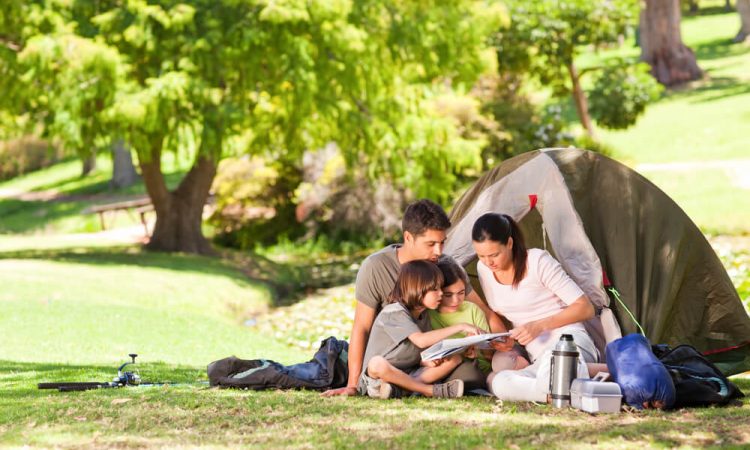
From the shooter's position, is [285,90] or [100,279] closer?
[100,279]

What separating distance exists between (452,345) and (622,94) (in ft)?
64.9

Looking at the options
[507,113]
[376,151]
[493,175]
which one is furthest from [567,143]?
[493,175]

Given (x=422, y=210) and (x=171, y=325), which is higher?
(x=422, y=210)

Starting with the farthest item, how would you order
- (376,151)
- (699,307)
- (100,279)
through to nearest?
(376,151) → (100,279) → (699,307)

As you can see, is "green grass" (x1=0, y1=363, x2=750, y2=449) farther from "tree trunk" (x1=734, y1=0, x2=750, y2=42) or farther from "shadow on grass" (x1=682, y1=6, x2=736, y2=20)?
"shadow on grass" (x1=682, y1=6, x2=736, y2=20)

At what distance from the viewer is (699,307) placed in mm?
8438

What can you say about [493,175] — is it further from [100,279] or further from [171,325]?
[100,279]

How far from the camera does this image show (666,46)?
36.7 meters

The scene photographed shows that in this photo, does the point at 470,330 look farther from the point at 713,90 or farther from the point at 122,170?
the point at 713,90

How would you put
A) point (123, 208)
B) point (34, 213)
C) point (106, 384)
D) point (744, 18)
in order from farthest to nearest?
point (744, 18) < point (34, 213) < point (123, 208) < point (106, 384)

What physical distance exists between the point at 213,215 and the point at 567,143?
823cm

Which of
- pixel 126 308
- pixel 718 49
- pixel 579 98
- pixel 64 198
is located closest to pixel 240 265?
pixel 126 308

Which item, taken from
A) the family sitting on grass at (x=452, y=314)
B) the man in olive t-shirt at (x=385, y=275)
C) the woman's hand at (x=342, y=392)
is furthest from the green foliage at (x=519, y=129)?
the woman's hand at (x=342, y=392)

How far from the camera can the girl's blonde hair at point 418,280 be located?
6.53m
